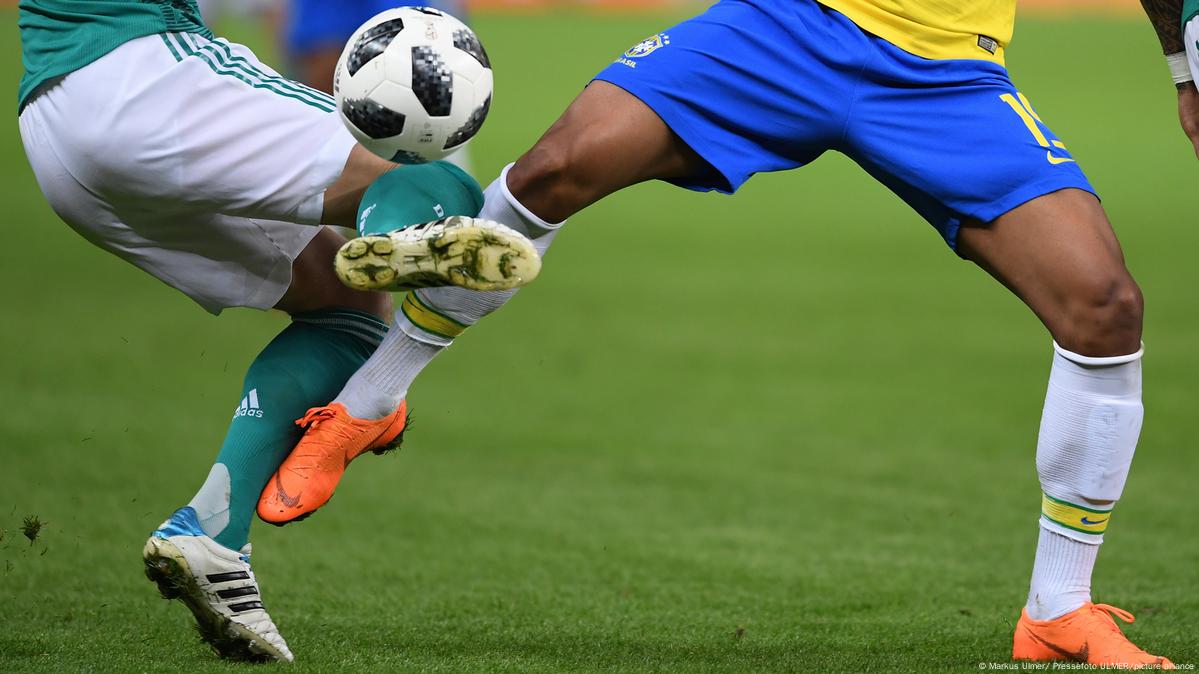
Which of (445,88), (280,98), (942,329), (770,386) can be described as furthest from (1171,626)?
(942,329)

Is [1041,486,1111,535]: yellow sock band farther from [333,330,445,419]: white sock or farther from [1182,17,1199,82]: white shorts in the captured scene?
[333,330,445,419]: white sock

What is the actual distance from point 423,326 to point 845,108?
3.83 feet

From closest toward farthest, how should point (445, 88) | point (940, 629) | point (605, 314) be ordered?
point (445, 88) < point (940, 629) < point (605, 314)

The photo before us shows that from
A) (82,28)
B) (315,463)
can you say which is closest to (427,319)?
(315,463)

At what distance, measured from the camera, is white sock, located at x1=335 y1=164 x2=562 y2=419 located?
370 cm

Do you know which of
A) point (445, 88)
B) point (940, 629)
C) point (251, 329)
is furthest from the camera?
point (251, 329)

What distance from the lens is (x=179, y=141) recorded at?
3.57 metres

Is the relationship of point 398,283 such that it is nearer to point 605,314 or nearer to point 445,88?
point 445,88

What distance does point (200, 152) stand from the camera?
141 inches

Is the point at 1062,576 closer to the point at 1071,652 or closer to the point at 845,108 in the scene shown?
the point at 1071,652

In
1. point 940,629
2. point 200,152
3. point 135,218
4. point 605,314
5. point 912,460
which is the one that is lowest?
point 605,314

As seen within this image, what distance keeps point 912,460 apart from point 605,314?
4126 millimetres

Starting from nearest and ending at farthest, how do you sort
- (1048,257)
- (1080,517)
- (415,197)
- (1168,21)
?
(415,197) → (1048,257) → (1080,517) → (1168,21)

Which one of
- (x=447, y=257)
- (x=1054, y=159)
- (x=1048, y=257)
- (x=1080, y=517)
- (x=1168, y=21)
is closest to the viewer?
(x=447, y=257)
